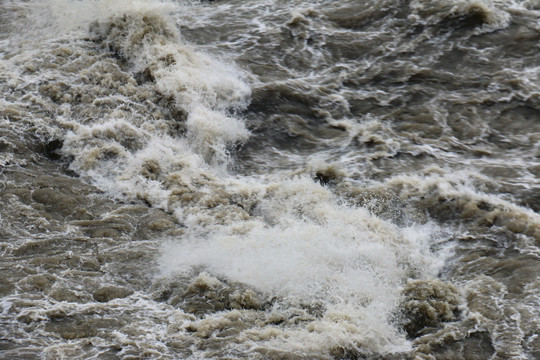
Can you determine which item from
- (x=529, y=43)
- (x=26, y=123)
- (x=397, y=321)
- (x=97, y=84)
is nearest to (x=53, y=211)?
(x=26, y=123)

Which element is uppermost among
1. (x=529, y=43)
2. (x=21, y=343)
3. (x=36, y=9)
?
(x=36, y=9)

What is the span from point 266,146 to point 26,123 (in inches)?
109

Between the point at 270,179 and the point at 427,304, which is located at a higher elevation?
the point at 270,179

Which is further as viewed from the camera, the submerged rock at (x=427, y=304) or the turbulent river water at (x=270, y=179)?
the submerged rock at (x=427, y=304)

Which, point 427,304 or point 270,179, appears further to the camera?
point 270,179

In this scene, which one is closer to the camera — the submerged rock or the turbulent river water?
the turbulent river water

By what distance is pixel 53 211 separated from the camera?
610 cm

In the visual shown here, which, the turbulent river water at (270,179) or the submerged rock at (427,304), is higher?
the turbulent river water at (270,179)

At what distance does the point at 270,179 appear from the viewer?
708 cm

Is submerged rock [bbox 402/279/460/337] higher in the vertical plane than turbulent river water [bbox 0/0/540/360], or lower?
lower

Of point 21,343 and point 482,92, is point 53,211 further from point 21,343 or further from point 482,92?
point 482,92

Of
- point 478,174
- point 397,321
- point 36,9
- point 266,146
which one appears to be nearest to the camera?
point 397,321

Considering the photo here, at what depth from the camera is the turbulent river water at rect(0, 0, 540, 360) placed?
16.0 feet

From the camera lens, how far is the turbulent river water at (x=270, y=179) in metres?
4.88
